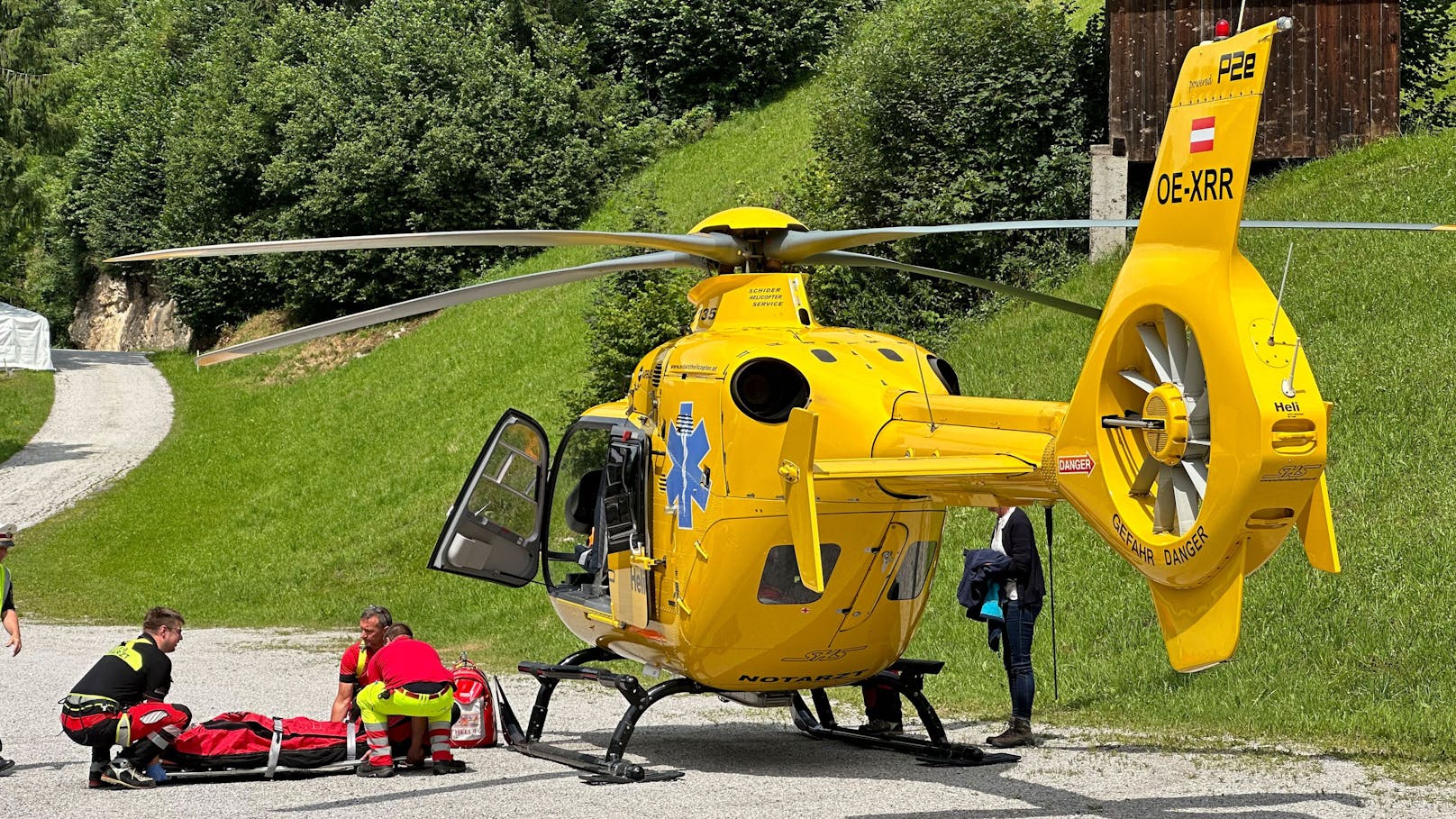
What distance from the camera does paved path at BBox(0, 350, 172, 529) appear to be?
28.8 m

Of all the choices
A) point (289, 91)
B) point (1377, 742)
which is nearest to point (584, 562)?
point (1377, 742)

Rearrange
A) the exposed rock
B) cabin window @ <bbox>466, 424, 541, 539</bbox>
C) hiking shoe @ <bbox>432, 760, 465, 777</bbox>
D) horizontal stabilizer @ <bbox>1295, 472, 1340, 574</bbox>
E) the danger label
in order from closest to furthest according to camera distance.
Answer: horizontal stabilizer @ <bbox>1295, 472, 1340, 574</bbox>, the danger label, hiking shoe @ <bbox>432, 760, 465, 777</bbox>, cabin window @ <bbox>466, 424, 541, 539</bbox>, the exposed rock

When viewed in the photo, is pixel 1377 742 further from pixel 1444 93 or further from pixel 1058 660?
pixel 1444 93

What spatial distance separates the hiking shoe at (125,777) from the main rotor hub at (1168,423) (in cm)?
687

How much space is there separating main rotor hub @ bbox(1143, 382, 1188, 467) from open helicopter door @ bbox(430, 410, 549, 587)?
19.4 feet

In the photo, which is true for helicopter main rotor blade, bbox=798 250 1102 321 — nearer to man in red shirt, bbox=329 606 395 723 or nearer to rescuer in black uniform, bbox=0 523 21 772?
man in red shirt, bbox=329 606 395 723

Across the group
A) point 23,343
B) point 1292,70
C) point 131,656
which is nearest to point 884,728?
point 131,656

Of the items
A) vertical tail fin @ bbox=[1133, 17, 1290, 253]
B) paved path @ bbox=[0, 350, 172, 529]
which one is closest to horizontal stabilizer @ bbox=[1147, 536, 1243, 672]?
vertical tail fin @ bbox=[1133, 17, 1290, 253]

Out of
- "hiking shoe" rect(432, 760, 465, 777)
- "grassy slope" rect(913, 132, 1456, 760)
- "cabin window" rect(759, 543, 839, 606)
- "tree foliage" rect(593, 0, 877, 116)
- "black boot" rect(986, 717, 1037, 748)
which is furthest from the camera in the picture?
"tree foliage" rect(593, 0, 877, 116)

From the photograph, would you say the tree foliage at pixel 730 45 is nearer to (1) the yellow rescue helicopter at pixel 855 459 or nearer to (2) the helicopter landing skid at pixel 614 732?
(1) the yellow rescue helicopter at pixel 855 459

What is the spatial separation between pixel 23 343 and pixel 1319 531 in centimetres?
4170

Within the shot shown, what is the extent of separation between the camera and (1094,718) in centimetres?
1155


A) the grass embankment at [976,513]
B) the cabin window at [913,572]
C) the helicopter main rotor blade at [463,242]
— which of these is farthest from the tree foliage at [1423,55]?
the helicopter main rotor blade at [463,242]

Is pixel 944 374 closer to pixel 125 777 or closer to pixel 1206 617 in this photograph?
pixel 1206 617
